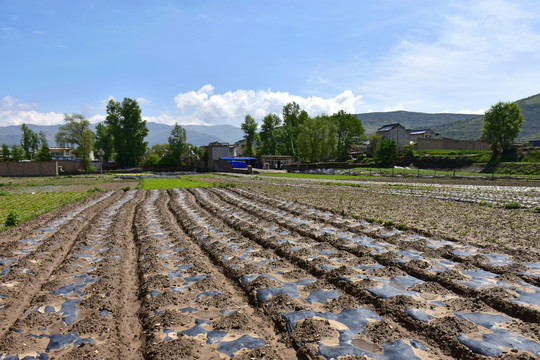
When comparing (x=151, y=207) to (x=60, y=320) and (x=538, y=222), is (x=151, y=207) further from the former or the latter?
(x=538, y=222)

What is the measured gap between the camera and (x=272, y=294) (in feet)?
17.3

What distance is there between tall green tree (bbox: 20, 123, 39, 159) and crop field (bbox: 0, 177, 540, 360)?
354 feet

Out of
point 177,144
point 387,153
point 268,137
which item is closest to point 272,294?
point 387,153

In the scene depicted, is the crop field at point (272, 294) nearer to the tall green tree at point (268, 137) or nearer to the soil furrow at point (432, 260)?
the soil furrow at point (432, 260)

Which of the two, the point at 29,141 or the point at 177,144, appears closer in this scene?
the point at 177,144

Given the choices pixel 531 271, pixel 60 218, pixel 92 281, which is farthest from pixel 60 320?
pixel 60 218

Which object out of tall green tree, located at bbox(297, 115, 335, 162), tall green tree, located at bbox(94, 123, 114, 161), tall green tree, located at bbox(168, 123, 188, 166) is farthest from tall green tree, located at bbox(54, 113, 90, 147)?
tall green tree, located at bbox(297, 115, 335, 162)

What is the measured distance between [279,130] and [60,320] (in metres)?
86.7

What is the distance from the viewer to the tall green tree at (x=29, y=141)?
313 feet

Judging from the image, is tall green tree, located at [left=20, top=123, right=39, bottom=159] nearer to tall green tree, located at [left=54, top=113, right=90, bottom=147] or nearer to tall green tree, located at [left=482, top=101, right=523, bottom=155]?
tall green tree, located at [left=54, top=113, right=90, bottom=147]

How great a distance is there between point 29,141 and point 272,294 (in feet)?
396

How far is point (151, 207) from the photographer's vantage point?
15914 mm

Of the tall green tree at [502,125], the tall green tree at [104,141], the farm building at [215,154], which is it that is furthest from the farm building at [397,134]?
the tall green tree at [104,141]

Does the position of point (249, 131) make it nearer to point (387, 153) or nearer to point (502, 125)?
point (387, 153)
